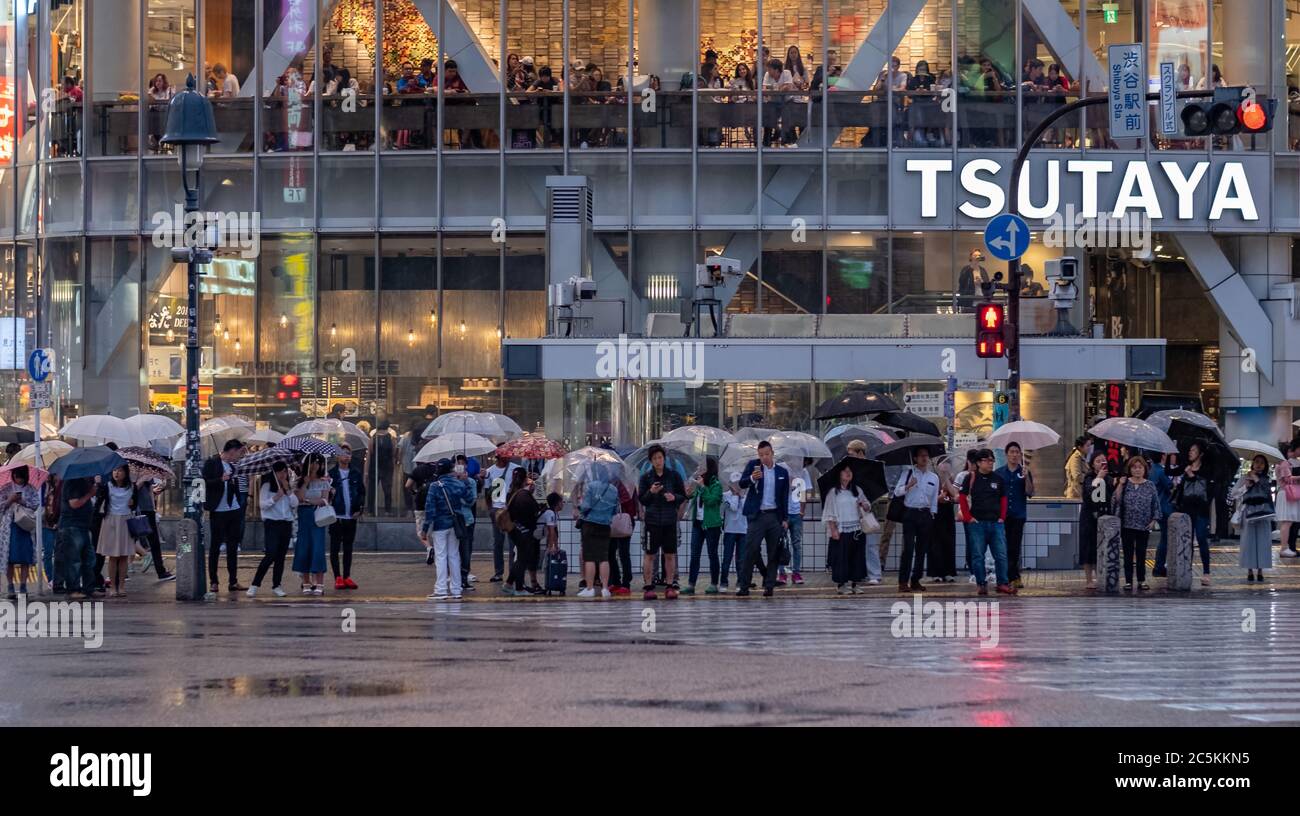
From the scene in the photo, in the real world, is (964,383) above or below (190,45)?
below

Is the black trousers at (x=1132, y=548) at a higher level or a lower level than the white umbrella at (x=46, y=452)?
lower

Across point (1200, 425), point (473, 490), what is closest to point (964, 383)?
point (1200, 425)

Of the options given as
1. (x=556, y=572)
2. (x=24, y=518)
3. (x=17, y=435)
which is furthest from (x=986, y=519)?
(x=17, y=435)

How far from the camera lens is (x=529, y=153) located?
3791cm

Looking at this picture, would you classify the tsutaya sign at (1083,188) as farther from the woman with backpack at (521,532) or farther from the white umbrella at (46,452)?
the white umbrella at (46,452)

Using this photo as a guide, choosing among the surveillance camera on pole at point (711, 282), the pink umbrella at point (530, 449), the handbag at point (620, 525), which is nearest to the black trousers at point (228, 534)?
the pink umbrella at point (530, 449)

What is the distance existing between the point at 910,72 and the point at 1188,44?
5.90 m

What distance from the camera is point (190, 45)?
3866 cm

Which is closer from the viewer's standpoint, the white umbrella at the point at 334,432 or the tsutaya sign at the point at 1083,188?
the white umbrella at the point at 334,432

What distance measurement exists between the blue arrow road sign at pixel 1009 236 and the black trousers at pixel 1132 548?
449 cm

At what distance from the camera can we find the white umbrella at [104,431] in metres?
27.2

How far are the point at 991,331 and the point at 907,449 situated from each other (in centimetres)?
219

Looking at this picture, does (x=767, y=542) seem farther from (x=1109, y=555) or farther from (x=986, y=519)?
(x=1109, y=555)

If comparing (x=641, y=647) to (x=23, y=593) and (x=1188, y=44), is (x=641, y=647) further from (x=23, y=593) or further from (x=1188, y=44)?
(x=1188, y=44)
